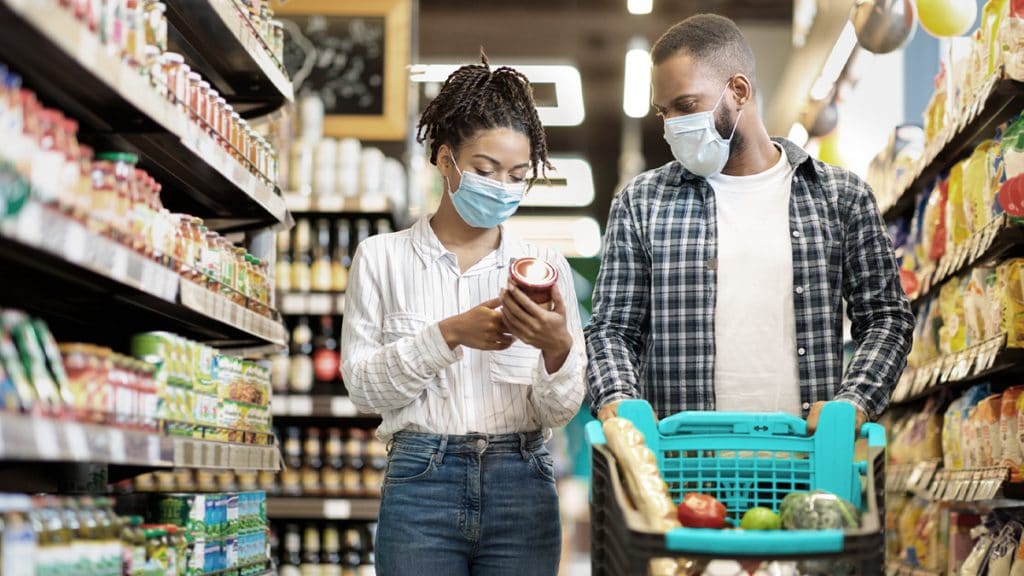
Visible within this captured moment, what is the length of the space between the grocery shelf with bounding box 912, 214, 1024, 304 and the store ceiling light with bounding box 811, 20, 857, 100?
88.1 inches

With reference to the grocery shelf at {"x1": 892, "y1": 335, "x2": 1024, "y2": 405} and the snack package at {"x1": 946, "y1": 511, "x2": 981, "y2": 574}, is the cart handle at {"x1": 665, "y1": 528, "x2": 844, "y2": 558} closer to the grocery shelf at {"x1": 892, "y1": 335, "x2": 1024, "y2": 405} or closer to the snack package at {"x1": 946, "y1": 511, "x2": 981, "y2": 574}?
the grocery shelf at {"x1": 892, "y1": 335, "x2": 1024, "y2": 405}

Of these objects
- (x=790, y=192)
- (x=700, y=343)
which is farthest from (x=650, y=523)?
(x=790, y=192)

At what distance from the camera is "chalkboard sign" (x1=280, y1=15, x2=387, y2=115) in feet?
25.2

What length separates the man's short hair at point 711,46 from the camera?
118 inches

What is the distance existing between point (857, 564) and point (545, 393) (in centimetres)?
82

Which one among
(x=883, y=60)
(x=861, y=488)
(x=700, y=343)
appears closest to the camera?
(x=861, y=488)

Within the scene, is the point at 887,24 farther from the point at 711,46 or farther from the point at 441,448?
the point at 441,448

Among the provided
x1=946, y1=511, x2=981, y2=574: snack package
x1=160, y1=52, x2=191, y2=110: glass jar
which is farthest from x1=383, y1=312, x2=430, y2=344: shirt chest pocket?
x1=946, y1=511, x2=981, y2=574: snack package

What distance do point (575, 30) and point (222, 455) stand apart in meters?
7.69

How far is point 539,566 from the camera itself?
8.68 feet

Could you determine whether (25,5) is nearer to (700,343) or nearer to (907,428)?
(700,343)

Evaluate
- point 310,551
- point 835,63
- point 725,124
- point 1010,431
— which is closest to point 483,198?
point 725,124

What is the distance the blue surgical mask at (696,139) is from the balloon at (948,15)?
2499mm

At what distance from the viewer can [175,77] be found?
120 inches
